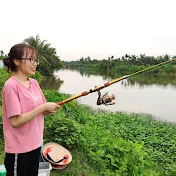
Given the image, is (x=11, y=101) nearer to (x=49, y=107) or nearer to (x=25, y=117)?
(x=25, y=117)

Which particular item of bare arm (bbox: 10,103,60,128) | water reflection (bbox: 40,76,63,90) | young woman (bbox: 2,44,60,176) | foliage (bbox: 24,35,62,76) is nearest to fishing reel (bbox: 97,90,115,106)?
young woman (bbox: 2,44,60,176)

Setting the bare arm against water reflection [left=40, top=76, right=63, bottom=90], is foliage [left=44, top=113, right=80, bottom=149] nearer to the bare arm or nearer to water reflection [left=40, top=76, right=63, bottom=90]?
the bare arm

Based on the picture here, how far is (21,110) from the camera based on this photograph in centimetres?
155

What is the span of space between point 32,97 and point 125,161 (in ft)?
8.41

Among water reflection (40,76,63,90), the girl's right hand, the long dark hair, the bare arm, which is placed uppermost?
the long dark hair

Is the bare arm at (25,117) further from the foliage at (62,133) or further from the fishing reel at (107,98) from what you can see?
the foliage at (62,133)

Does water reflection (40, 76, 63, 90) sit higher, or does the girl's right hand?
the girl's right hand

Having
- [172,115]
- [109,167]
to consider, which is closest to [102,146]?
[109,167]

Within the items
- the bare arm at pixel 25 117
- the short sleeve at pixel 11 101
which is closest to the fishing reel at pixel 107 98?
the bare arm at pixel 25 117

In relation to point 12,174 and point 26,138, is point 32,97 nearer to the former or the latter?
point 26,138

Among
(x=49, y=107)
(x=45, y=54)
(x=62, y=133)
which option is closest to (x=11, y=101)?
(x=49, y=107)

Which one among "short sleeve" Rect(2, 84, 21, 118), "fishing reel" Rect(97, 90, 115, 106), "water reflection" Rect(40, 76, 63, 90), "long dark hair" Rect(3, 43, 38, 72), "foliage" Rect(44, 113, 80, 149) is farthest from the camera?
"water reflection" Rect(40, 76, 63, 90)

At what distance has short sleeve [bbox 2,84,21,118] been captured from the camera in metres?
1.51

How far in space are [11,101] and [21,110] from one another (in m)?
0.09
